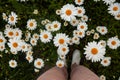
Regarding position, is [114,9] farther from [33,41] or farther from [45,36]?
[33,41]

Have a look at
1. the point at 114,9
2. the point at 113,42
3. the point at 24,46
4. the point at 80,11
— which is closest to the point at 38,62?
the point at 24,46

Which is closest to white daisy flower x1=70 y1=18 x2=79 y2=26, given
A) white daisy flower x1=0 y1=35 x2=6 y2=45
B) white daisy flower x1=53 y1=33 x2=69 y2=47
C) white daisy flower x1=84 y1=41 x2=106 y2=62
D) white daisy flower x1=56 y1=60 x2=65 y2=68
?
white daisy flower x1=53 y1=33 x2=69 y2=47

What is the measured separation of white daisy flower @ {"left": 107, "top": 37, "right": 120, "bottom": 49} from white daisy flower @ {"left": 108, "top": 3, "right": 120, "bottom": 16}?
245mm

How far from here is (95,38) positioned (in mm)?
2551

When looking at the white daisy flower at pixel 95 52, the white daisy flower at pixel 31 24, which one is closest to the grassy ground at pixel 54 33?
the white daisy flower at pixel 31 24

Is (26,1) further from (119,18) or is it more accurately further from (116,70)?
(116,70)

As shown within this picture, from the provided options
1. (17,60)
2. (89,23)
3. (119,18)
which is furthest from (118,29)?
(17,60)

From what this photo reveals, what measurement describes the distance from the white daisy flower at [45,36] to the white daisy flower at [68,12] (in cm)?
21

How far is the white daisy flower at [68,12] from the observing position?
249 centimetres

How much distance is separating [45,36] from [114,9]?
72cm

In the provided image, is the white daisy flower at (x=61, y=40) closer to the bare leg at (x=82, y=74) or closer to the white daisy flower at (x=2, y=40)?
the bare leg at (x=82, y=74)

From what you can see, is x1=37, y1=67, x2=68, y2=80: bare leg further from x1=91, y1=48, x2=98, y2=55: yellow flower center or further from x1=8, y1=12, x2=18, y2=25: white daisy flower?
x1=8, y1=12, x2=18, y2=25: white daisy flower

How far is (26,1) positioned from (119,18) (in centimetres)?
98

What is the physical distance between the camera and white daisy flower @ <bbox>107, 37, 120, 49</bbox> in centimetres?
250
